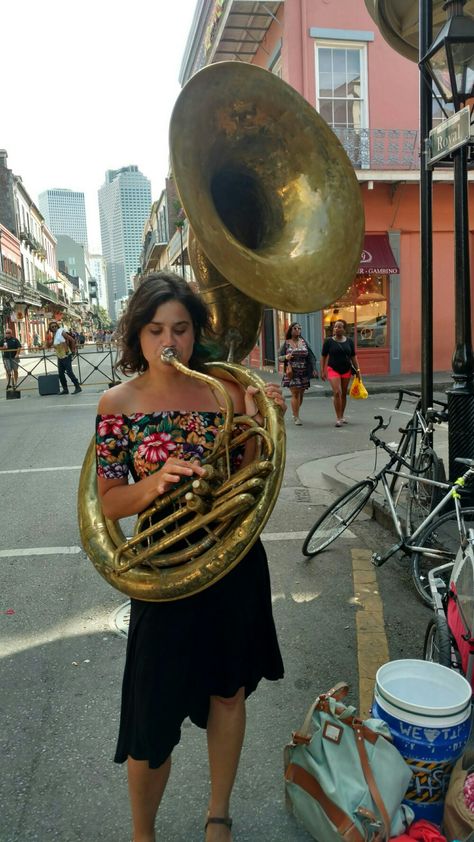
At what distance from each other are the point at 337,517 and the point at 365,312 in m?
11.1

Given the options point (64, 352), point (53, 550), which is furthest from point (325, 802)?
point (64, 352)

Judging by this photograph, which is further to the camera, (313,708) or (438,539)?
(438,539)

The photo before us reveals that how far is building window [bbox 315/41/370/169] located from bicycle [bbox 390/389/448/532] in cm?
1079

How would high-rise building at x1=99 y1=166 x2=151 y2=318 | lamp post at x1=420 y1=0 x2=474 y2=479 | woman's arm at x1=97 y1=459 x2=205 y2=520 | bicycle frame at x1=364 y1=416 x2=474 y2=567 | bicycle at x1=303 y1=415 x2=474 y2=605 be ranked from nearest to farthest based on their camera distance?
woman's arm at x1=97 y1=459 x2=205 y2=520 < bicycle frame at x1=364 y1=416 x2=474 y2=567 < bicycle at x1=303 y1=415 x2=474 y2=605 < lamp post at x1=420 y1=0 x2=474 y2=479 < high-rise building at x1=99 y1=166 x2=151 y2=318

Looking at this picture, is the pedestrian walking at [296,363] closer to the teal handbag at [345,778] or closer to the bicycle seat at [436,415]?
the bicycle seat at [436,415]

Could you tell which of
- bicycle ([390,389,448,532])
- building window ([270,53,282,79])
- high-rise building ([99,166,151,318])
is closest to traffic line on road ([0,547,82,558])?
bicycle ([390,389,448,532])

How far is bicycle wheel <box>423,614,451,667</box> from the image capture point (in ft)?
7.96

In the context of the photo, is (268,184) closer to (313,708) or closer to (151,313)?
(151,313)

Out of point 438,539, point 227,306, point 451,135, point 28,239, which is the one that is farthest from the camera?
point 28,239

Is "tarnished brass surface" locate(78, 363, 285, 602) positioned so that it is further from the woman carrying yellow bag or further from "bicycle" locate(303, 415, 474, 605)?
the woman carrying yellow bag

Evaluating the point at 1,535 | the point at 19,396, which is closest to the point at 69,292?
the point at 19,396

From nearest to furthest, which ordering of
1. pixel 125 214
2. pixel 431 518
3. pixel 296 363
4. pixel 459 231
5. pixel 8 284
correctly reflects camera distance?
pixel 431 518 < pixel 459 231 < pixel 296 363 < pixel 8 284 < pixel 125 214

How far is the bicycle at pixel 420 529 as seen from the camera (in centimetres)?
323

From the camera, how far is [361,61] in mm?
14336
